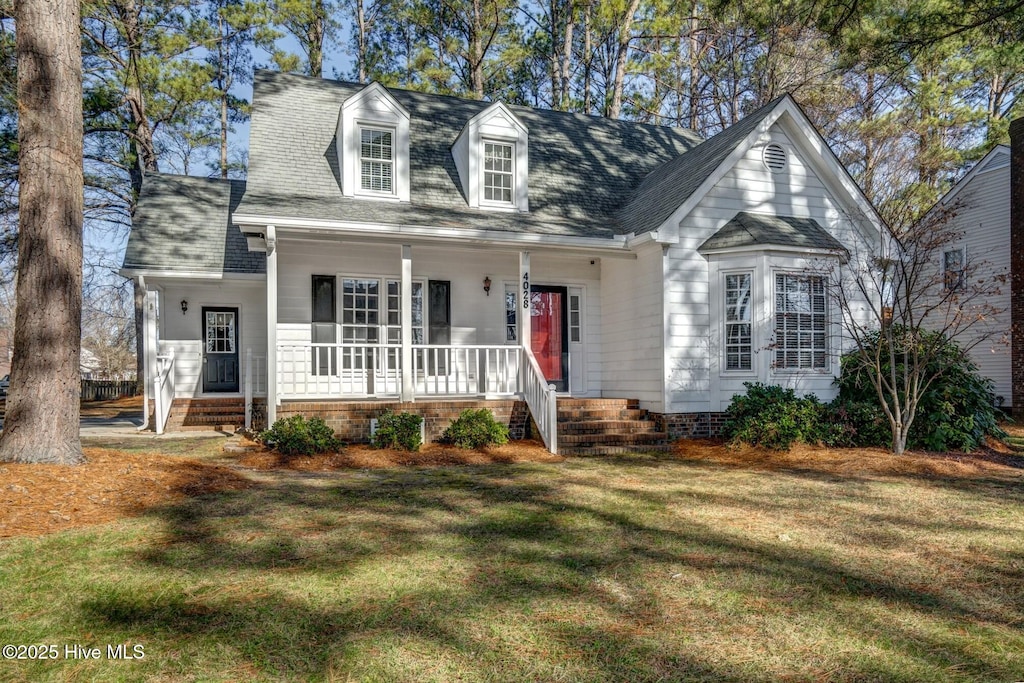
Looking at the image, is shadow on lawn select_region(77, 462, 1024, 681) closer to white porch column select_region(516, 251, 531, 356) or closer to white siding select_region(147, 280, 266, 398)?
white porch column select_region(516, 251, 531, 356)

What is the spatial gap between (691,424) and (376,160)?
733cm

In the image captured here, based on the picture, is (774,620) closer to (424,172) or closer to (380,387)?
(380,387)

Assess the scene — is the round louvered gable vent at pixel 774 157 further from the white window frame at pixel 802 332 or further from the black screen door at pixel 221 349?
the black screen door at pixel 221 349

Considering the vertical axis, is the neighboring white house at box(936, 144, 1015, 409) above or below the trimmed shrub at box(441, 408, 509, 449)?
above

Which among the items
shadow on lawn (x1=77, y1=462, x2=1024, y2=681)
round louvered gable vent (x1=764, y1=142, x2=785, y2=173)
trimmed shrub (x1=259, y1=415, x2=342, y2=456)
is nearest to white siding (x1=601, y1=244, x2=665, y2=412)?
round louvered gable vent (x1=764, y1=142, x2=785, y2=173)

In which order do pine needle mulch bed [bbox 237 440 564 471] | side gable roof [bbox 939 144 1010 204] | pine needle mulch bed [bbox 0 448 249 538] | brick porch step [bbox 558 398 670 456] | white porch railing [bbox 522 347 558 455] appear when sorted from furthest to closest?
side gable roof [bbox 939 144 1010 204] → brick porch step [bbox 558 398 670 456] → white porch railing [bbox 522 347 558 455] → pine needle mulch bed [bbox 237 440 564 471] → pine needle mulch bed [bbox 0 448 249 538]

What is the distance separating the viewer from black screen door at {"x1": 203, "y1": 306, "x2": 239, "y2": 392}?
14133 millimetres

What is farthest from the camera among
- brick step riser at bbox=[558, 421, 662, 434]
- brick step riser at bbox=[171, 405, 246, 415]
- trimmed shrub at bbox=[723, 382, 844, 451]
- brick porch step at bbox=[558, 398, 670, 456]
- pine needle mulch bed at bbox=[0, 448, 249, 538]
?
brick step riser at bbox=[171, 405, 246, 415]

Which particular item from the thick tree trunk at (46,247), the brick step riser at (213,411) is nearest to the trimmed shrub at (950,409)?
the thick tree trunk at (46,247)

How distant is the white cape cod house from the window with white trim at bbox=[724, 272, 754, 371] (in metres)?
0.03

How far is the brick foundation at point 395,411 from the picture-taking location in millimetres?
9930

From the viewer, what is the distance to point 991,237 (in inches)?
699

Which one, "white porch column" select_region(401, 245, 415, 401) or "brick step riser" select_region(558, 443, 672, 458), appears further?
"white porch column" select_region(401, 245, 415, 401)

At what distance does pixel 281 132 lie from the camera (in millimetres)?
12367
